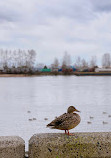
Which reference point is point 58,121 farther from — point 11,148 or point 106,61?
point 106,61

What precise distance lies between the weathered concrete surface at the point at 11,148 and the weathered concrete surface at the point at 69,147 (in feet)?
0.44

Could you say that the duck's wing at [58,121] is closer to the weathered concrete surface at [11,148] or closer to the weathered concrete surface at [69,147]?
→ the weathered concrete surface at [69,147]

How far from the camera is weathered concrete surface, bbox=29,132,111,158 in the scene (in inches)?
121

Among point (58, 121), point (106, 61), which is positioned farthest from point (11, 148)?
point (106, 61)

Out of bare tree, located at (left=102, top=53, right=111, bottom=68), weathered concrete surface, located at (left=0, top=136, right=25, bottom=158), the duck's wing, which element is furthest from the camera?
bare tree, located at (left=102, top=53, right=111, bottom=68)

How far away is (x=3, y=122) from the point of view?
878 centimetres

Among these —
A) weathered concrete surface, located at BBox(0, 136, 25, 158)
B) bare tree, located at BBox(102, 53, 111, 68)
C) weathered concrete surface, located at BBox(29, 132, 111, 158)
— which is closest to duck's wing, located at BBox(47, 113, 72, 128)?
weathered concrete surface, located at BBox(29, 132, 111, 158)

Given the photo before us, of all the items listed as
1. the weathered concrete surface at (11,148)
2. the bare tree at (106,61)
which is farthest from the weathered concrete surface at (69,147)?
the bare tree at (106,61)

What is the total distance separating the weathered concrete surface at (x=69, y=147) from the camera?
3.06 m

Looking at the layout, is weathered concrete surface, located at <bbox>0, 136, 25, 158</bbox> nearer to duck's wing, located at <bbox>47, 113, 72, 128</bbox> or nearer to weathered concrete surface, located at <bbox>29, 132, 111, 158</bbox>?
weathered concrete surface, located at <bbox>29, 132, 111, 158</bbox>

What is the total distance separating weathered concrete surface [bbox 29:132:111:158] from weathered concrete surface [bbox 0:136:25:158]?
135 millimetres

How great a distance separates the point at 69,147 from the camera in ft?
10.2

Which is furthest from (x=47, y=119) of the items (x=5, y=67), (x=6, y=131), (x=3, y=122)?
(x=5, y=67)

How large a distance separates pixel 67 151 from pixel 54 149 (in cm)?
17
